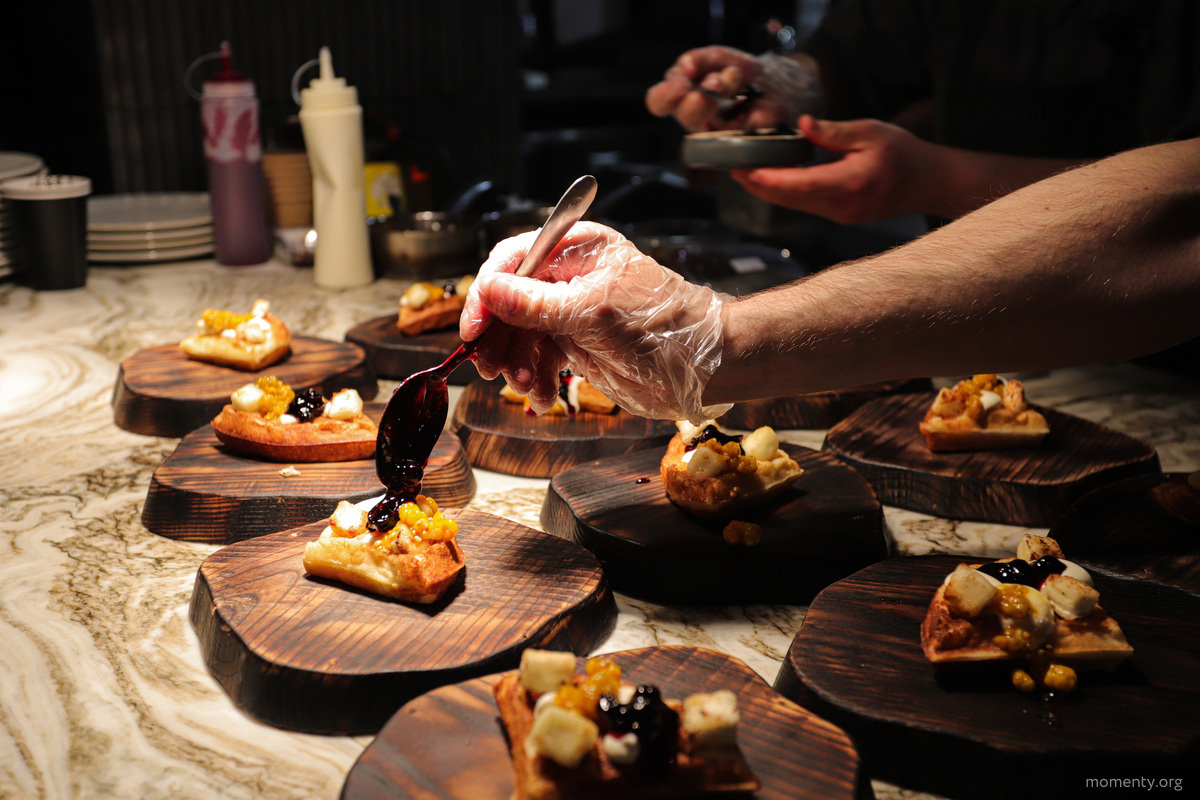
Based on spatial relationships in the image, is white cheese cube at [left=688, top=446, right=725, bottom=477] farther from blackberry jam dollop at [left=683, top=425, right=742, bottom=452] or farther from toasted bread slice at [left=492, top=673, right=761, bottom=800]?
toasted bread slice at [left=492, top=673, right=761, bottom=800]

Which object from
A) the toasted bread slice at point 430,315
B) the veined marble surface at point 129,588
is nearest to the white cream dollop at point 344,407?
the veined marble surface at point 129,588

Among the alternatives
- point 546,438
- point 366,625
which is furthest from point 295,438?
point 366,625

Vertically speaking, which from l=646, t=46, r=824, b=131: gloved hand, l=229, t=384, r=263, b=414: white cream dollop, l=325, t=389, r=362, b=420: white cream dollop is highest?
l=646, t=46, r=824, b=131: gloved hand

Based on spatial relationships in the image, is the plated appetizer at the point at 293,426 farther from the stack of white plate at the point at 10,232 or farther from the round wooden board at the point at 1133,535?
the stack of white plate at the point at 10,232

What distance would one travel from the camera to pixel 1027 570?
1.15 meters

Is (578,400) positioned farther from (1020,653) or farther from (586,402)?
(1020,653)

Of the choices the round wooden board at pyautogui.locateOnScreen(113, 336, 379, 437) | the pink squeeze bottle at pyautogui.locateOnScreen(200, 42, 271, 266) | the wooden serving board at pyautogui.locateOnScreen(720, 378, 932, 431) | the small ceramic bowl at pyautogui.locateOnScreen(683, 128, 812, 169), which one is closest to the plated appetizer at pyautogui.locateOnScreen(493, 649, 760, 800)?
the wooden serving board at pyautogui.locateOnScreen(720, 378, 932, 431)

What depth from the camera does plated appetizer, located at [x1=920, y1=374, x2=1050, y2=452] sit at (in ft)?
5.32

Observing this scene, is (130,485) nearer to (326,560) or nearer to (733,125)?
(326,560)

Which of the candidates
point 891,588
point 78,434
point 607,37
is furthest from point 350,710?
point 607,37

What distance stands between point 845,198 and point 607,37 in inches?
160

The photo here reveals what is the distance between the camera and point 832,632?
1.13m

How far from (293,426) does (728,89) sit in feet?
4.93

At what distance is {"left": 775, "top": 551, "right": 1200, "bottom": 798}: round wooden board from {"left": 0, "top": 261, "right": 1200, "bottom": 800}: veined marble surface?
0.07 meters
